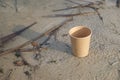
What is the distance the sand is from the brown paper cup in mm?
102

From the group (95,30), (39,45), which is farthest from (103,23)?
(39,45)

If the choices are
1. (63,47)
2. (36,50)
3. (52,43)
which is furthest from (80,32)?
(36,50)

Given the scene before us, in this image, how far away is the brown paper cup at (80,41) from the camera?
2686 mm

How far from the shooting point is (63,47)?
308 cm

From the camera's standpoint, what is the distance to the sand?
266 cm

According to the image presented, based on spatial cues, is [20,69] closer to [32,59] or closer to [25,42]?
[32,59]

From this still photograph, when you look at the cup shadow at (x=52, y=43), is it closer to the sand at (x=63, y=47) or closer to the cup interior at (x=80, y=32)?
the sand at (x=63, y=47)

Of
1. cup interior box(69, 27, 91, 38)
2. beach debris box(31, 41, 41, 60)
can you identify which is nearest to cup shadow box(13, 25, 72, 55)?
beach debris box(31, 41, 41, 60)

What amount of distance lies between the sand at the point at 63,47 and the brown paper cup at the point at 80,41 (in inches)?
4.0

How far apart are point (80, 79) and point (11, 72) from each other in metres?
0.95

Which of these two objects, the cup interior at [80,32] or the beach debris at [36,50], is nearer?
the cup interior at [80,32]

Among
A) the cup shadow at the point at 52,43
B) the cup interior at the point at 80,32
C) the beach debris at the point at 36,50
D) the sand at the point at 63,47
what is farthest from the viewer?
the cup shadow at the point at 52,43

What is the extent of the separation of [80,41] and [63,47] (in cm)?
48

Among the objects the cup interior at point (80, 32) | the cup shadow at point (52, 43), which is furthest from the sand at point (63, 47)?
the cup interior at point (80, 32)
